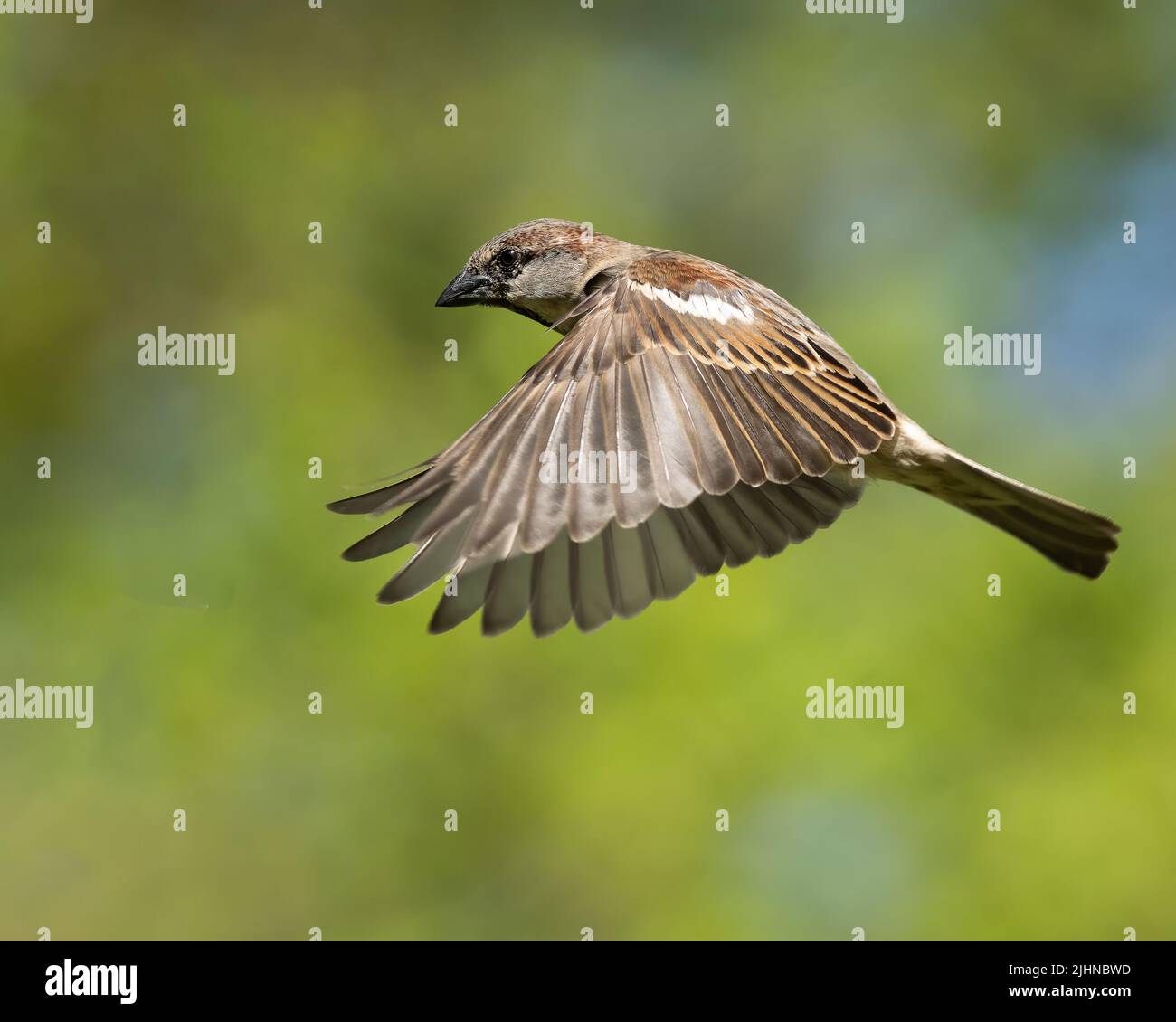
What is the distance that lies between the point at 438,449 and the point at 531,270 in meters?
3.86

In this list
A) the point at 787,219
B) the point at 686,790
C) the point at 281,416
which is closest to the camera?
the point at 686,790

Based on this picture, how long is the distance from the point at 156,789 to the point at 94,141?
566 cm

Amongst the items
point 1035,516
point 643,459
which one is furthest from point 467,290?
point 1035,516

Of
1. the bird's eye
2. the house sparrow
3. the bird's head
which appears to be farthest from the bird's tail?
the bird's eye

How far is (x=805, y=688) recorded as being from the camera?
7879 millimetres

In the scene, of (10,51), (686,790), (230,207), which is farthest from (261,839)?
(10,51)

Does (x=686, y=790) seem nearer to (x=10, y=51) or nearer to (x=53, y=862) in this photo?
(x=53, y=862)

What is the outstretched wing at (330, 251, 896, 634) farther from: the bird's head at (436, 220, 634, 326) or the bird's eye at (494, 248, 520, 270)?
the bird's eye at (494, 248, 520, 270)

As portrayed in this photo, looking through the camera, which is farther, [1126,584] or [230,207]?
[230,207]

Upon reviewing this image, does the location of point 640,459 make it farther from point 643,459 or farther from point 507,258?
point 507,258

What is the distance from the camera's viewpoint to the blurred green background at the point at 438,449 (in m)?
7.91

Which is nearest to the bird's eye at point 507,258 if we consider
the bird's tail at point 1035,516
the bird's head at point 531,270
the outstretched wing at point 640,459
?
the bird's head at point 531,270

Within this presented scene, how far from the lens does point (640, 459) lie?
397 cm

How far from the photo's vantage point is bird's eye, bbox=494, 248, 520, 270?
18.6 feet
